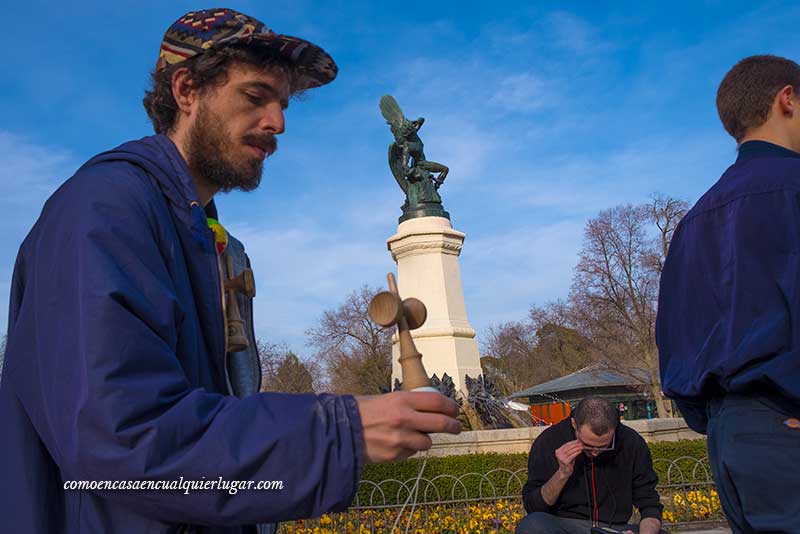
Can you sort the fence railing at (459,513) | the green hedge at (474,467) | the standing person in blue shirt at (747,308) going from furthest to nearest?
the green hedge at (474,467) < the fence railing at (459,513) < the standing person in blue shirt at (747,308)

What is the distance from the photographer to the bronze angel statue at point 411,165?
1580 centimetres

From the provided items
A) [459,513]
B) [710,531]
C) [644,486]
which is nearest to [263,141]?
[644,486]

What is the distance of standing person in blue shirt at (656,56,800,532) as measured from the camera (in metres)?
2.28

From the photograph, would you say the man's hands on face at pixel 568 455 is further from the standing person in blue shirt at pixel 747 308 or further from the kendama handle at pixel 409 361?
the kendama handle at pixel 409 361

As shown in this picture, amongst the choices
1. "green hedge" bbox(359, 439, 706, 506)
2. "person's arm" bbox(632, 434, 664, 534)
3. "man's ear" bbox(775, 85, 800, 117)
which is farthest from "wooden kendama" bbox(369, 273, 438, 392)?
"green hedge" bbox(359, 439, 706, 506)

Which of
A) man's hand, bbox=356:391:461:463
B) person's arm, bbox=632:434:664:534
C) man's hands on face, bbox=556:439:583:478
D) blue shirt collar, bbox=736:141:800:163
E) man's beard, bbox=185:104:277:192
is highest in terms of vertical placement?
blue shirt collar, bbox=736:141:800:163

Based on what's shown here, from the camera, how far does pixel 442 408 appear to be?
1199 mm

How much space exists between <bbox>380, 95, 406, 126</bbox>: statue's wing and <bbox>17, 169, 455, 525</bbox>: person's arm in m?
16.0

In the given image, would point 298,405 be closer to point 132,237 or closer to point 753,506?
point 132,237

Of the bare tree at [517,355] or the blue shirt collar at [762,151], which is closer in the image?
the blue shirt collar at [762,151]

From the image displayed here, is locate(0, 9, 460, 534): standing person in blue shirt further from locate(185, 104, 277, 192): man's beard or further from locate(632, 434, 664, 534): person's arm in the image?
locate(632, 434, 664, 534): person's arm

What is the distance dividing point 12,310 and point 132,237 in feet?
1.23

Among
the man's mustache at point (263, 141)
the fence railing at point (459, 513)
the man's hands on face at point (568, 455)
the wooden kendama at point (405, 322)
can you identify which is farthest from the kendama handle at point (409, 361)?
the fence railing at point (459, 513)

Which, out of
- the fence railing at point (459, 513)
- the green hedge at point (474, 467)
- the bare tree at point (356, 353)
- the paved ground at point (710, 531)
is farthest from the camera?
the bare tree at point (356, 353)
